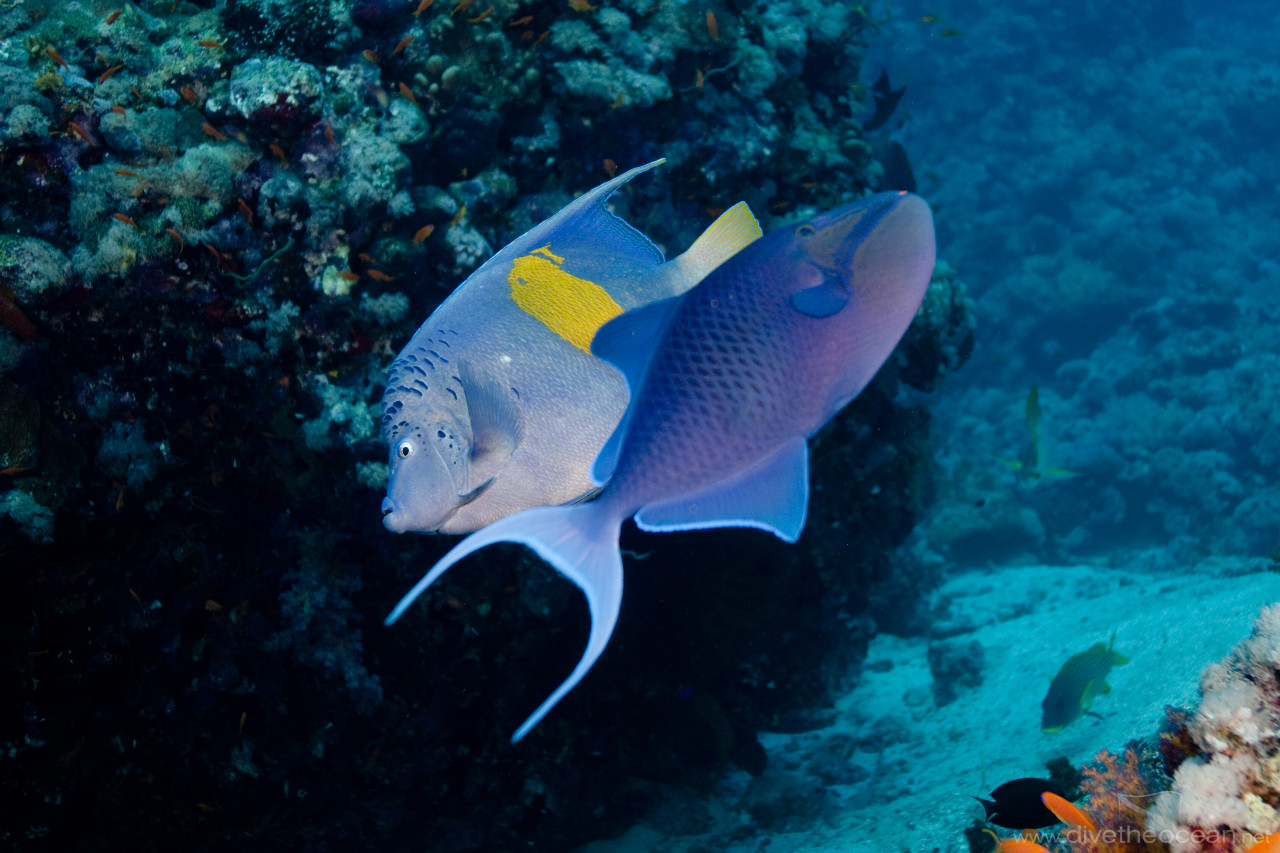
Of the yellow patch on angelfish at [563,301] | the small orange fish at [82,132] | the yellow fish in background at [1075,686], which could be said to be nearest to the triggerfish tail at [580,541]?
the yellow patch on angelfish at [563,301]

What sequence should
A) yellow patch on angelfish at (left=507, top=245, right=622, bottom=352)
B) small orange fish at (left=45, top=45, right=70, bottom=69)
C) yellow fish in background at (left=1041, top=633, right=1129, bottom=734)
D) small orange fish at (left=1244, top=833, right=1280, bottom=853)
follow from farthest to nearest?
yellow fish in background at (left=1041, top=633, right=1129, bottom=734) → small orange fish at (left=45, top=45, right=70, bottom=69) → small orange fish at (left=1244, top=833, right=1280, bottom=853) → yellow patch on angelfish at (left=507, top=245, right=622, bottom=352)

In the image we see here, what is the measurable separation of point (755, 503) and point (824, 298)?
311mm

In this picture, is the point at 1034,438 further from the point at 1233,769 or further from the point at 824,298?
the point at 824,298

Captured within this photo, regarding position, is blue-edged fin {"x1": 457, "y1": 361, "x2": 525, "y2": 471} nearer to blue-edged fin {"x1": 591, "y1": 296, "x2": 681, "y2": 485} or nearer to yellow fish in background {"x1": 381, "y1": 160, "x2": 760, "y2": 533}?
yellow fish in background {"x1": 381, "y1": 160, "x2": 760, "y2": 533}

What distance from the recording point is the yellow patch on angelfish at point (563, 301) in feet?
3.63

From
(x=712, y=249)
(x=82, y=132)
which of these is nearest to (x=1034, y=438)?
(x=712, y=249)

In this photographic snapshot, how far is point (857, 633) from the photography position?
6.52 meters

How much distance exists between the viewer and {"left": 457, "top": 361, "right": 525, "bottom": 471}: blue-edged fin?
1026 mm

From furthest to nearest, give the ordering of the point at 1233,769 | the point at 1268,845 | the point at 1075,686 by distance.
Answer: the point at 1075,686 < the point at 1233,769 < the point at 1268,845

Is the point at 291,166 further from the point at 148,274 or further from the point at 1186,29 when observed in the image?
Result: the point at 1186,29

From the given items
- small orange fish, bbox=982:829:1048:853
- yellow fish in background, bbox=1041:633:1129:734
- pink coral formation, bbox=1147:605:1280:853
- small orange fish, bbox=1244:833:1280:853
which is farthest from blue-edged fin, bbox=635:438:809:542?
yellow fish in background, bbox=1041:633:1129:734

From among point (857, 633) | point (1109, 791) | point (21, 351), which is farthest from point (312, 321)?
point (857, 633)

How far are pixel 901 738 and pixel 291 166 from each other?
21.8 feet

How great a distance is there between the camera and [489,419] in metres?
1.03
